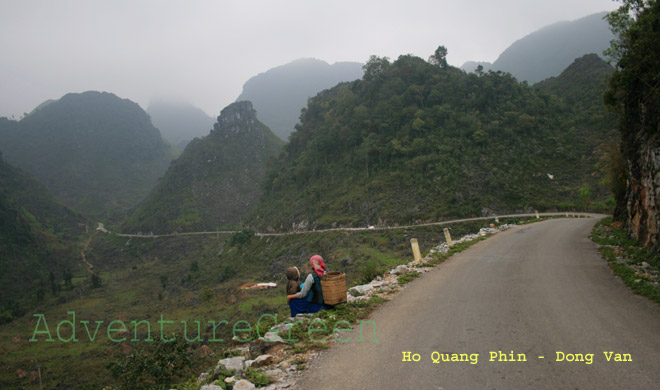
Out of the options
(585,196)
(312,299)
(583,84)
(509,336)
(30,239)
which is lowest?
(585,196)

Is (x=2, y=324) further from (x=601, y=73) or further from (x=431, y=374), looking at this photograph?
(x=601, y=73)

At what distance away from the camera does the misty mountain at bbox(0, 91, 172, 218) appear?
136750mm

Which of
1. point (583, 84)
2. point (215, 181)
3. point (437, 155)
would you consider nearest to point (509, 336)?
point (437, 155)

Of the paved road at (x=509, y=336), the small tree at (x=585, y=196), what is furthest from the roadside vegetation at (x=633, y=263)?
the small tree at (x=585, y=196)

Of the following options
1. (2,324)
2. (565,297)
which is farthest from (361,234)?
(2,324)

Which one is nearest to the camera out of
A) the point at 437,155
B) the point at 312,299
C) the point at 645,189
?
the point at 312,299

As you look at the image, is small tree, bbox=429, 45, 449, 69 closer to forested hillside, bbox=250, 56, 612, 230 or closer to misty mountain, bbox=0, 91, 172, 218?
forested hillside, bbox=250, 56, 612, 230

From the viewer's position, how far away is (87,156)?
16088 centimetres

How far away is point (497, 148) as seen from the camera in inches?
1688

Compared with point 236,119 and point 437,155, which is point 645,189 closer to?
point 437,155

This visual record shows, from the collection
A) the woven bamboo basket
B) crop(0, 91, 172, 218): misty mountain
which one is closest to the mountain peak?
crop(0, 91, 172, 218): misty mountain

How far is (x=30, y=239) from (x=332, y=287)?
90335 mm

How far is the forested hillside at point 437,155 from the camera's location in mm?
37650

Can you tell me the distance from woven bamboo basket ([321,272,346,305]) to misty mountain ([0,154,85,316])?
5144 centimetres
